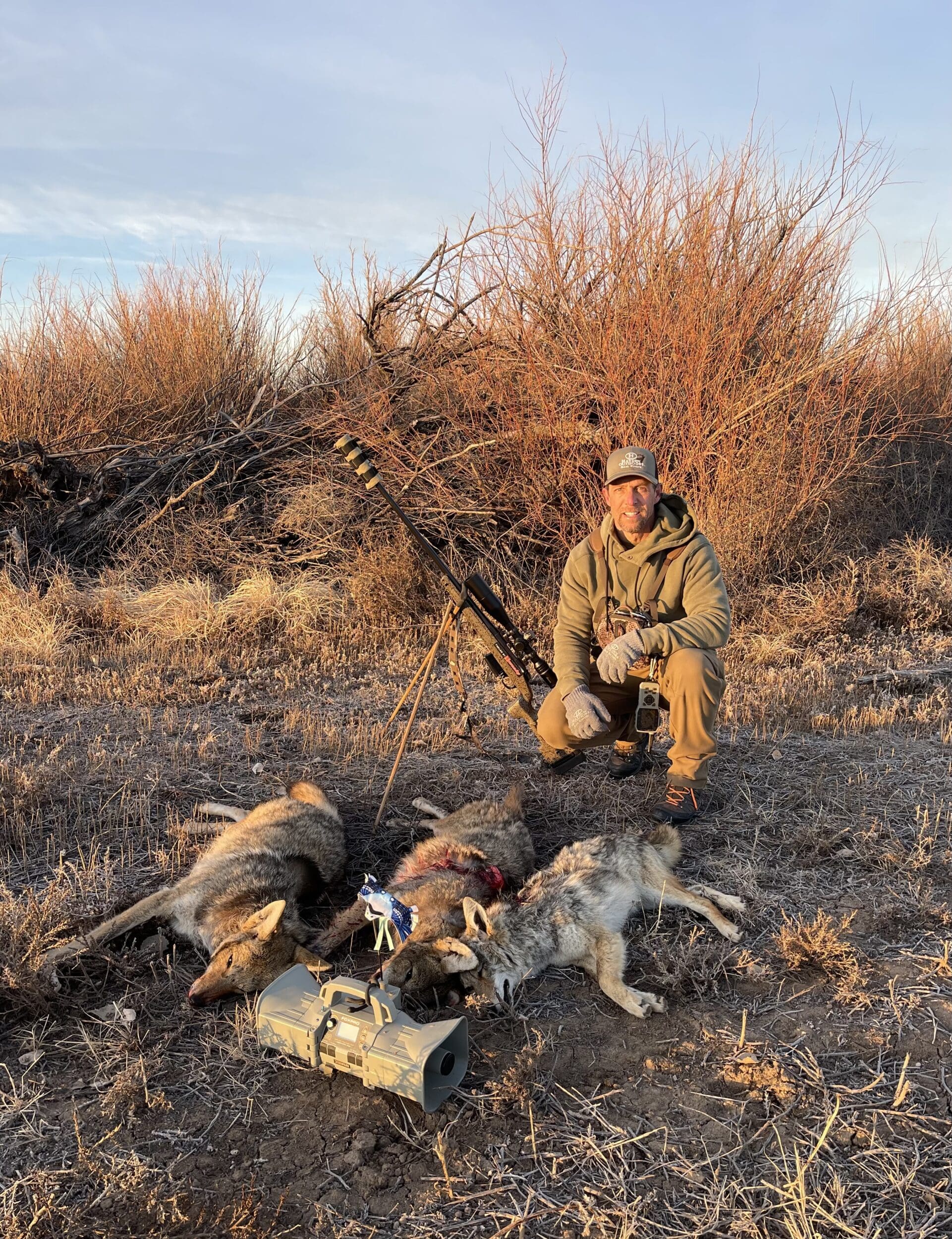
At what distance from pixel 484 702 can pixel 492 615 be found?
76.5 inches

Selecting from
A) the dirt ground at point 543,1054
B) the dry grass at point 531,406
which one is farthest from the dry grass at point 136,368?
the dirt ground at point 543,1054

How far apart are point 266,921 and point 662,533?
10.3 feet

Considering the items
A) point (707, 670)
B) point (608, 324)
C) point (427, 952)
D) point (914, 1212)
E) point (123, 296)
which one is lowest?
point (914, 1212)

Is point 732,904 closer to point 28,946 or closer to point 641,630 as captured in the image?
point 641,630

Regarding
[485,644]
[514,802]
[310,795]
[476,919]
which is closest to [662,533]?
[485,644]

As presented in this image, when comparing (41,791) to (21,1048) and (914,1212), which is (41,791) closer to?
(21,1048)

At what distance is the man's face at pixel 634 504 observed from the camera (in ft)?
16.4

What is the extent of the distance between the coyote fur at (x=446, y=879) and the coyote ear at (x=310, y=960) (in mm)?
134

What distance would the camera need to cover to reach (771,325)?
9.20m

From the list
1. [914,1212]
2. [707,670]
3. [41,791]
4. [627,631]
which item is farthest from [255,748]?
[914,1212]

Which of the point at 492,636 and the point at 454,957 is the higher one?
the point at 492,636

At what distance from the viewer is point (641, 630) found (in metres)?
4.94

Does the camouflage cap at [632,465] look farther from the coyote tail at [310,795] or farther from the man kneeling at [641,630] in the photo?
the coyote tail at [310,795]

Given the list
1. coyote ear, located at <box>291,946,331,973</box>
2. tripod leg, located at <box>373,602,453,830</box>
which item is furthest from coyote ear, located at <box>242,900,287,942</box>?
tripod leg, located at <box>373,602,453,830</box>
